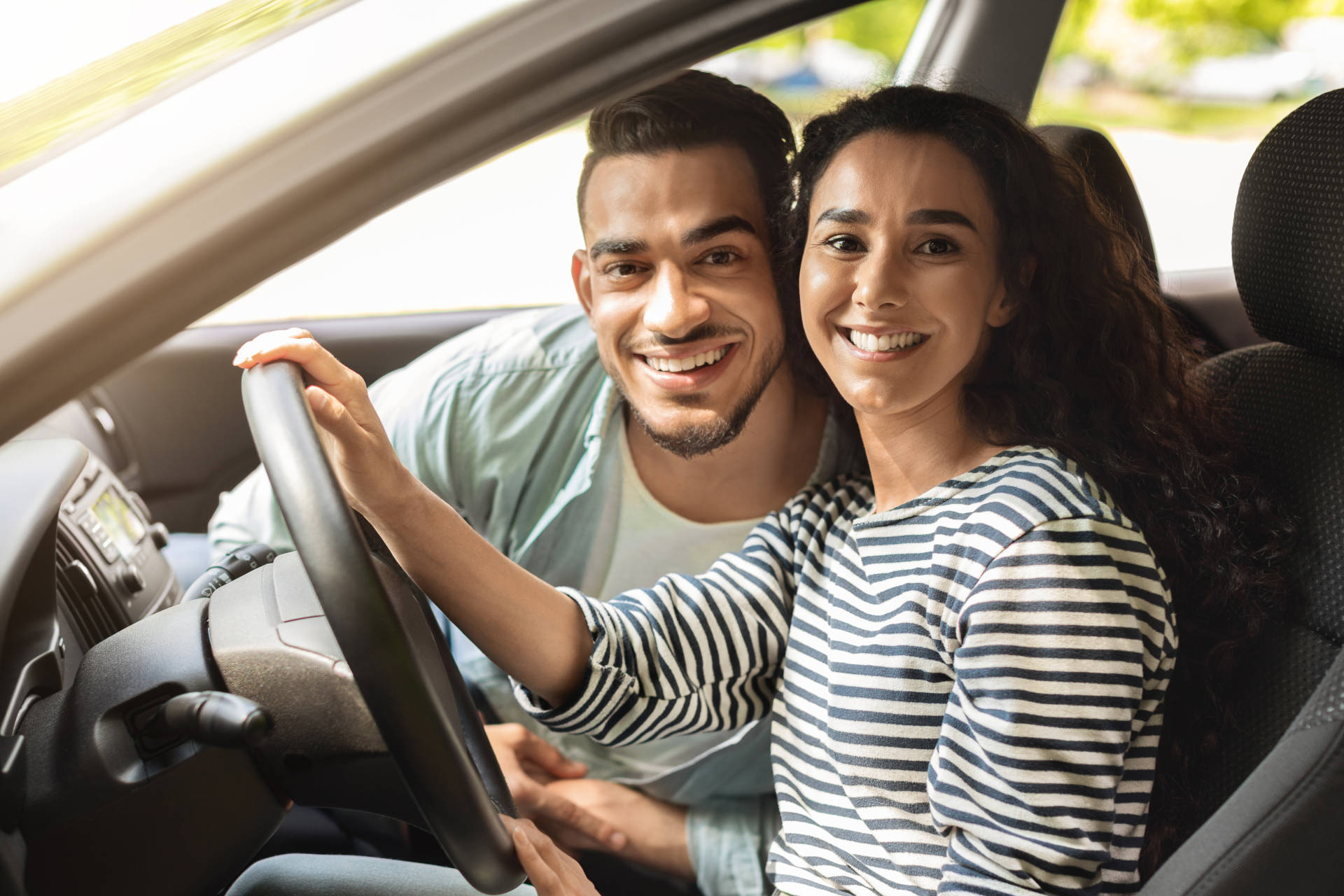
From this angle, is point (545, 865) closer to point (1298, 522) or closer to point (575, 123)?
point (575, 123)

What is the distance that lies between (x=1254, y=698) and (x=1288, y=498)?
0.22 m

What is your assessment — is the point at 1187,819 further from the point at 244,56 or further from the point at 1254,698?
the point at 244,56

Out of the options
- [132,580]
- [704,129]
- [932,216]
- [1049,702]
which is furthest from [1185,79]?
[132,580]

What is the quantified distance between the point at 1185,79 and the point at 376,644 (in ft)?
13.1

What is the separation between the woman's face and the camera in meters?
1.19

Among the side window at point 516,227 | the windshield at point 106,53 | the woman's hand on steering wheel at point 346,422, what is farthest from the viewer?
the side window at point 516,227

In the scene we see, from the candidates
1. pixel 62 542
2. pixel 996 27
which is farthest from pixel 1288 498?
pixel 62 542

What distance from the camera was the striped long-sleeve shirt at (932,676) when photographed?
1039 millimetres

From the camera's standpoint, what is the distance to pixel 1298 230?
115 centimetres

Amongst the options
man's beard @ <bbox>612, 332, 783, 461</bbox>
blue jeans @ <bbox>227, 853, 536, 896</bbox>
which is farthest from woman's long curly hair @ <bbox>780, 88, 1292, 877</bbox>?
blue jeans @ <bbox>227, 853, 536, 896</bbox>

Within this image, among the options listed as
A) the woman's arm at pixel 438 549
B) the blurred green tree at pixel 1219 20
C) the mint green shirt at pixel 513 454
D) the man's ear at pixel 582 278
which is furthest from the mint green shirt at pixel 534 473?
the blurred green tree at pixel 1219 20

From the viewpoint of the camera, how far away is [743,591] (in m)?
1.41

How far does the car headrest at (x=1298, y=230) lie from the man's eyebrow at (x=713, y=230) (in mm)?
602

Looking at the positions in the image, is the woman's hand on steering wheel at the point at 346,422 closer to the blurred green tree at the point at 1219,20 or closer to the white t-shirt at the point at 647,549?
the white t-shirt at the point at 647,549
